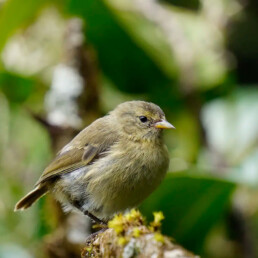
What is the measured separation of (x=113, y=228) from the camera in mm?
2830

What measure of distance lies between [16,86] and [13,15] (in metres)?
0.73

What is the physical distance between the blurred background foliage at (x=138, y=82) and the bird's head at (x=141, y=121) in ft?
2.90

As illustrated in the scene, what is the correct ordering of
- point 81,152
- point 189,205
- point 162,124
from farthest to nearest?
point 189,205
point 162,124
point 81,152

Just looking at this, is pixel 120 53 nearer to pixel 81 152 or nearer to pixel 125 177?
pixel 81 152

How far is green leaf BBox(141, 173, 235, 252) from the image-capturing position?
541 centimetres

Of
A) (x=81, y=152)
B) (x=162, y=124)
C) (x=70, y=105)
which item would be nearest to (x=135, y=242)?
(x=81, y=152)

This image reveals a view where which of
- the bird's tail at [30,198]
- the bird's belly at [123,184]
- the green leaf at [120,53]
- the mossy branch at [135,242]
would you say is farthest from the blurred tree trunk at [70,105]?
the mossy branch at [135,242]

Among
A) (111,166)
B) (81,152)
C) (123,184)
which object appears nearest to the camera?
(123,184)

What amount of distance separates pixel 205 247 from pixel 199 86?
5.75 feet

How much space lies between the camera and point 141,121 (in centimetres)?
491

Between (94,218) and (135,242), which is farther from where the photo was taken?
(94,218)

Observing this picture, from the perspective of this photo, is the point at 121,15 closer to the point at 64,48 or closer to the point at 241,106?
the point at 64,48

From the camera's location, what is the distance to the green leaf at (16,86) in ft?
22.0

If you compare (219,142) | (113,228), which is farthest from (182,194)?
(113,228)
